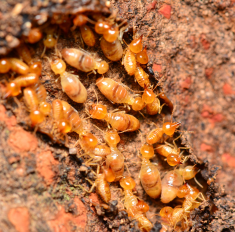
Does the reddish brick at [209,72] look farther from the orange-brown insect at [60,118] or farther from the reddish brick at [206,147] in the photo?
the orange-brown insect at [60,118]

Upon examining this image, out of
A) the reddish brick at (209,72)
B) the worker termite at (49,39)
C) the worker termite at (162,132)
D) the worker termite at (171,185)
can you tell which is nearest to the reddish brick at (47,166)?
the worker termite at (49,39)

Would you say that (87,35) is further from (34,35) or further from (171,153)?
(171,153)

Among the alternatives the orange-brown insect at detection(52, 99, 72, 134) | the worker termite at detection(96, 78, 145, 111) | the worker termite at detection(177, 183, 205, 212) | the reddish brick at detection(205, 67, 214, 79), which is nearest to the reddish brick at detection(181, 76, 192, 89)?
the reddish brick at detection(205, 67, 214, 79)

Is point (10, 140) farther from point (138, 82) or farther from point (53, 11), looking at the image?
point (138, 82)

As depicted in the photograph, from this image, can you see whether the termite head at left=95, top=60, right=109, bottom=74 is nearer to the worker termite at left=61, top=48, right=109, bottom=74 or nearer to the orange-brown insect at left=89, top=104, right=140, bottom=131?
the worker termite at left=61, top=48, right=109, bottom=74

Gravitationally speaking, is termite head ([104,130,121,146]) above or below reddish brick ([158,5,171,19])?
below

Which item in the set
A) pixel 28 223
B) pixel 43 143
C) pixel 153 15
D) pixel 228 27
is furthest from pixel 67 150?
pixel 228 27

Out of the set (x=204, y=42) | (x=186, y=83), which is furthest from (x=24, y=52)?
(x=204, y=42)
